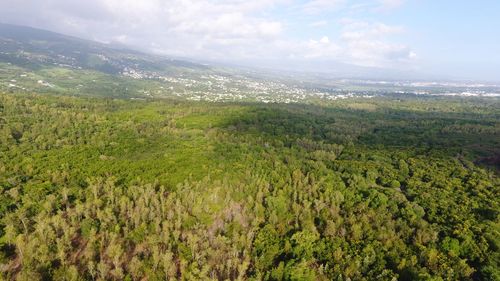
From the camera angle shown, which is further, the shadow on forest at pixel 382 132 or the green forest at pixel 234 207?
the shadow on forest at pixel 382 132

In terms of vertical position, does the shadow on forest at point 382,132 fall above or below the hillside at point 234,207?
above

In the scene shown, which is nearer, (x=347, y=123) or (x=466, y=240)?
(x=466, y=240)

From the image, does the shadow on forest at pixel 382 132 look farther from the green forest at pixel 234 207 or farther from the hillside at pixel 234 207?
the hillside at pixel 234 207

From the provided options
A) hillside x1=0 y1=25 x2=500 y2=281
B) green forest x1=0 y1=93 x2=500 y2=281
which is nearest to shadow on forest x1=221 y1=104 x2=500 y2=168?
green forest x1=0 y1=93 x2=500 y2=281

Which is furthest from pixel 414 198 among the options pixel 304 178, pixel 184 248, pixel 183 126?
pixel 183 126

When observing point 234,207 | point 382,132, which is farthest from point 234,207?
point 382,132

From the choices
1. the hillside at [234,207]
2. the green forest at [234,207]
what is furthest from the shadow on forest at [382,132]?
the hillside at [234,207]

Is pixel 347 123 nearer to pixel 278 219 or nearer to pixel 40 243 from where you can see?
pixel 278 219

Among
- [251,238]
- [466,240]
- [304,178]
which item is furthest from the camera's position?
[304,178]

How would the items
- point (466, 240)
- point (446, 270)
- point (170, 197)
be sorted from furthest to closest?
point (170, 197), point (466, 240), point (446, 270)
